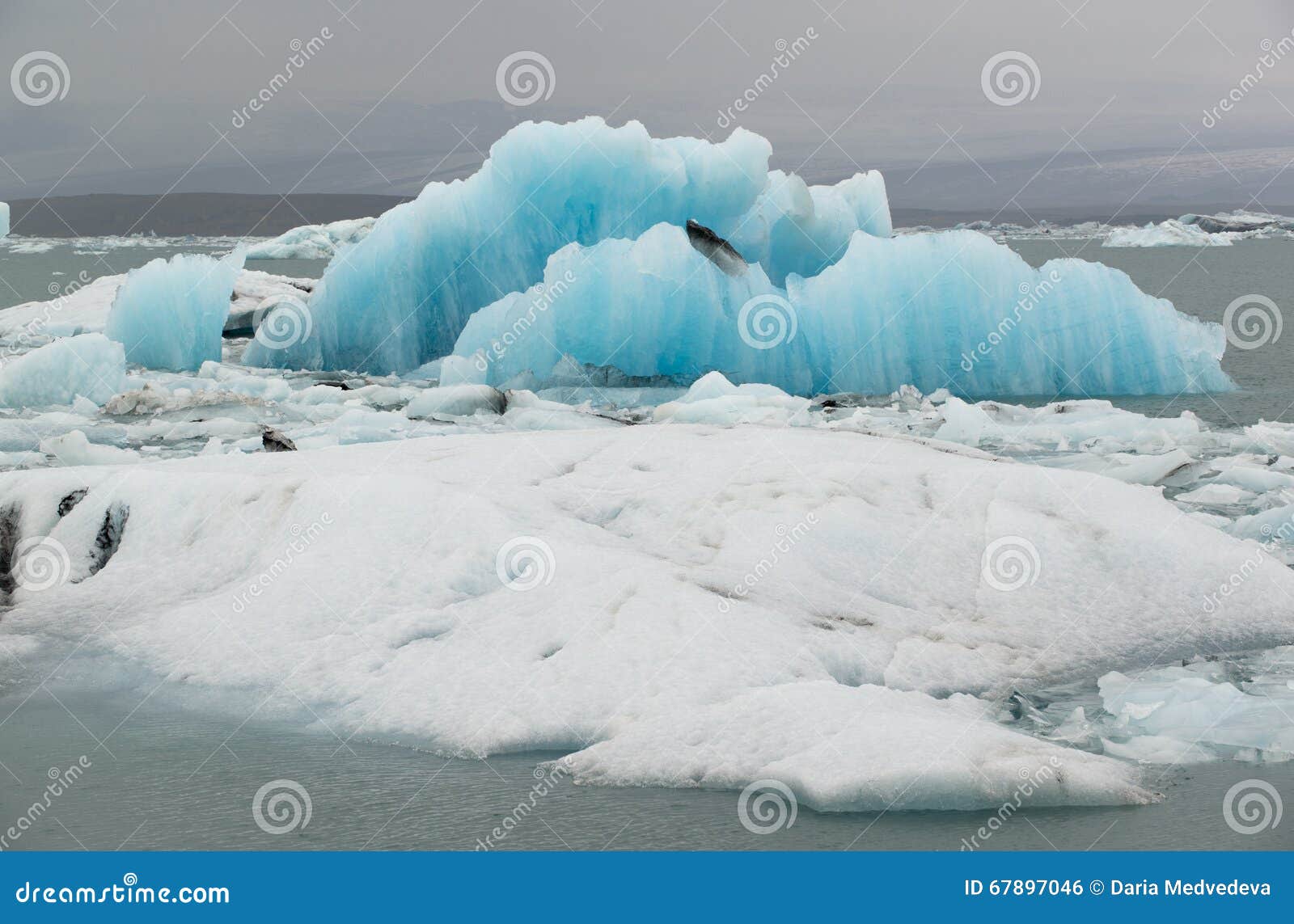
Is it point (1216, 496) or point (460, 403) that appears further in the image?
point (460, 403)

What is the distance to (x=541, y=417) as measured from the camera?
12.5 meters

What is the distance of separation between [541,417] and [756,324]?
370 cm

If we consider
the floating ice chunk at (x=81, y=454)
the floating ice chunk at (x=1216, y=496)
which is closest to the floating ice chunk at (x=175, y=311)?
the floating ice chunk at (x=81, y=454)

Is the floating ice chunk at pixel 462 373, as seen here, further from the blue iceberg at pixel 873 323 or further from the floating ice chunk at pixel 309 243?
the floating ice chunk at pixel 309 243

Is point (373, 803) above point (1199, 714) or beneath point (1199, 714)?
beneath

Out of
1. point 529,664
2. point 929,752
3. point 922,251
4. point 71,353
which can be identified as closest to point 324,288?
point 71,353

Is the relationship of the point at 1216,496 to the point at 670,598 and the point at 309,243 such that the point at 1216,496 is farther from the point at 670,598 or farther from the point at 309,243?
the point at 309,243

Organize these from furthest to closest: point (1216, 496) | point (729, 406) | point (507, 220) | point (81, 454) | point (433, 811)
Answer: point (507, 220), point (729, 406), point (81, 454), point (1216, 496), point (433, 811)

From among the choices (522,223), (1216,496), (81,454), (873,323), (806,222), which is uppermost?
(806,222)

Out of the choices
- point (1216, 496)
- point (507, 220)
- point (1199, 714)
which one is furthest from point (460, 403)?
point (1199, 714)

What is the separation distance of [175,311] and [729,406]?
A: 9.03 metres

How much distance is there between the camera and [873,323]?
14.9 meters

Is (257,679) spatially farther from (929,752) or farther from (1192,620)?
(1192,620)

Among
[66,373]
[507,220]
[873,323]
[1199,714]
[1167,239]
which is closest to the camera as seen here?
[1199,714]
